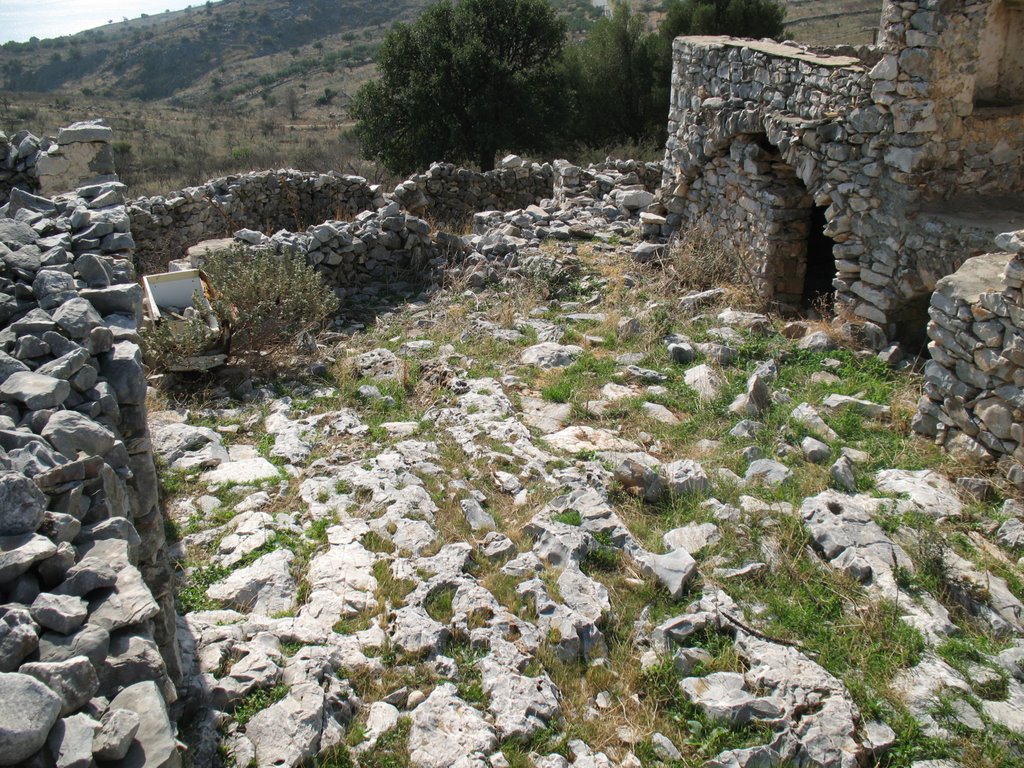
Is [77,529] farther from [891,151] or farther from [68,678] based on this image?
[891,151]

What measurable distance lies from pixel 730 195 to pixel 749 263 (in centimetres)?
93

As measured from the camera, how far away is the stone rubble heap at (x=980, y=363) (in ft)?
16.6

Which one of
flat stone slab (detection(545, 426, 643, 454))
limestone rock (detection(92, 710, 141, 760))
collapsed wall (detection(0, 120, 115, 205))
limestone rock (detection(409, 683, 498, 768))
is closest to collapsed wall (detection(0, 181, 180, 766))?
limestone rock (detection(92, 710, 141, 760))

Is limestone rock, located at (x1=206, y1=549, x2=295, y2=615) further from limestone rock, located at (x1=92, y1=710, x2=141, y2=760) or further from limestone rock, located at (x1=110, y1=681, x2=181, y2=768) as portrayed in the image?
limestone rock, located at (x1=92, y1=710, x2=141, y2=760)

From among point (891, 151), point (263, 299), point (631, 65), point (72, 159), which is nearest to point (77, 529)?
point (263, 299)

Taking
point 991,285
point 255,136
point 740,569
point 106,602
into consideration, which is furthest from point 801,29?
point 106,602

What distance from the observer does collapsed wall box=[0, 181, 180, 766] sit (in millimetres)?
2035

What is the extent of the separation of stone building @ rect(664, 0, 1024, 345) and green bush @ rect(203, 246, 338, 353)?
4781 mm

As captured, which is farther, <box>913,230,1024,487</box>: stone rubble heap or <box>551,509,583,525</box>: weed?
<box>913,230,1024,487</box>: stone rubble heap

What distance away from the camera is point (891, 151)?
6.93 m

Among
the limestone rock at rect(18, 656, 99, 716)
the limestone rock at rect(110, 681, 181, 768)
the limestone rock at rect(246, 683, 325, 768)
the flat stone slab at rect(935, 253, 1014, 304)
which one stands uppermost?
the limestone rock at rect(18, 656, 99, 716)

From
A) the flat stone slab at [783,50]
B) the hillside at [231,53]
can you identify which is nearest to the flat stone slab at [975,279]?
the flat stone slab at [783,50]

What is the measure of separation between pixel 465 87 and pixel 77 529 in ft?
58.3

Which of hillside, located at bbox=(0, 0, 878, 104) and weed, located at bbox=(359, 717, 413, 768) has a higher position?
hillside, located at bbox=(0, 0, 878, 104)
